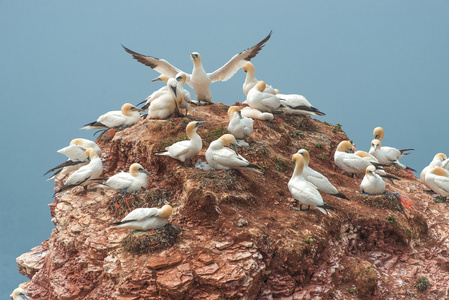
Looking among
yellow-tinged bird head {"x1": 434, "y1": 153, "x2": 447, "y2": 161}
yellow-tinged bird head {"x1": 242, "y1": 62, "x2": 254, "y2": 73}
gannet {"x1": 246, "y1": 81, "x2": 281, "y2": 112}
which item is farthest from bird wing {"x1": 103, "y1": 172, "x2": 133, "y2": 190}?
yellow-tinged bird head {"x1": 434, "y1": 153, "x2": 447, "y2": 161}

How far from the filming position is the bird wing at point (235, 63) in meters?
17.7

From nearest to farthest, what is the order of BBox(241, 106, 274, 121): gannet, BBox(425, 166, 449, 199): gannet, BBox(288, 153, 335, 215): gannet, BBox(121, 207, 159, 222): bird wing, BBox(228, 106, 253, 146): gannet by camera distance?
BBox(121, 207, 159, 222): bird wing
BBox(288, 153, 335, 215): gannet
BBox(228, 106, 253, 146): gannet
BBox(241, 106, 274, 121): gannet
BBox(425, 166, 449, 199): gannet

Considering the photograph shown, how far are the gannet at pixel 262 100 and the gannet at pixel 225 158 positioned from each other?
11.7 feet

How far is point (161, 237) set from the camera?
10.9m

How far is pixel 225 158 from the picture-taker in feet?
40.0

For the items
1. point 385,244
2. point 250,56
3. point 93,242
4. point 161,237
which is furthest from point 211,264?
point 250,56

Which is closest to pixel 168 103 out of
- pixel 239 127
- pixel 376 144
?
pixel 239 127

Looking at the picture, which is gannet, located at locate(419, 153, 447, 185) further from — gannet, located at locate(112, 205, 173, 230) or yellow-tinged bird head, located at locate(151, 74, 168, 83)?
yellow-tinged bird head, located at locate(151, 74, 168, 83)

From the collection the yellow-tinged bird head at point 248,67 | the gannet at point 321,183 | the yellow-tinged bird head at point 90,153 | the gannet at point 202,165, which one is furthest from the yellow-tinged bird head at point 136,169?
the yellow-tinged bird head at point 248,67

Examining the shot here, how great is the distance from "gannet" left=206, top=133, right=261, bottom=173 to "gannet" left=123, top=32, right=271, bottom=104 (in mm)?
5894

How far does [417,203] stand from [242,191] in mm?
6792

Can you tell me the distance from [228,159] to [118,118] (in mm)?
6240

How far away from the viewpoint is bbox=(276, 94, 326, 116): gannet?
55.4 feet

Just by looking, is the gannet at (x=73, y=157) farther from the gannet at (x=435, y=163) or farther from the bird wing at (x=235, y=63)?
the gannet at (x=435, y=163)
